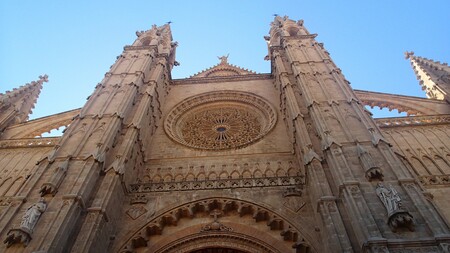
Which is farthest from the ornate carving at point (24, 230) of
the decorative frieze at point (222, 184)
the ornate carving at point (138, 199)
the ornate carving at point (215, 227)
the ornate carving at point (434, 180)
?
the ornate carving at point (434, 180)

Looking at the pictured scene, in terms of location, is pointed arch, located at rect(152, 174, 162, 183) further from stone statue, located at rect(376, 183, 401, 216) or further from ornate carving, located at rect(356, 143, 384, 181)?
stone statue, located at rect(376, 183, 401, 216)

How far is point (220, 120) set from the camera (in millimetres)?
17391

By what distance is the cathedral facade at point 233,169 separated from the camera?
8.95 meters

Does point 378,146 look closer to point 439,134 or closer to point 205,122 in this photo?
point 439,134

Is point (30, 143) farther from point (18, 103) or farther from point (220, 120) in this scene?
point (220, 120)

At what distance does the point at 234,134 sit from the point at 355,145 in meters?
6.09

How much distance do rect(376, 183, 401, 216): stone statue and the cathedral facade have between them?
3 cm

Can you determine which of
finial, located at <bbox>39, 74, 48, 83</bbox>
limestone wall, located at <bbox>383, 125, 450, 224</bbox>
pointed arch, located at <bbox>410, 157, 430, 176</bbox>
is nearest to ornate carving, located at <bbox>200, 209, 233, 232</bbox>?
limestone wall, located at <bbox>383, 125, 450, 224</bbox>

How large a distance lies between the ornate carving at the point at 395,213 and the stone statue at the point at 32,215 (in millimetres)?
7706

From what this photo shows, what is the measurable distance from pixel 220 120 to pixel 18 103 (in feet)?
33.2

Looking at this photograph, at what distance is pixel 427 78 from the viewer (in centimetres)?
1969

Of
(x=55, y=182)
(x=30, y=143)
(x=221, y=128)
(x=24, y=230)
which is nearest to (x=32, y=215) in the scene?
(x=24, y=230)

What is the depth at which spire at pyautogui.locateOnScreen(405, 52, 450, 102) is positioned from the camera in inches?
707


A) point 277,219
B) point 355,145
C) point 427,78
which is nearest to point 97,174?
point 277,219
